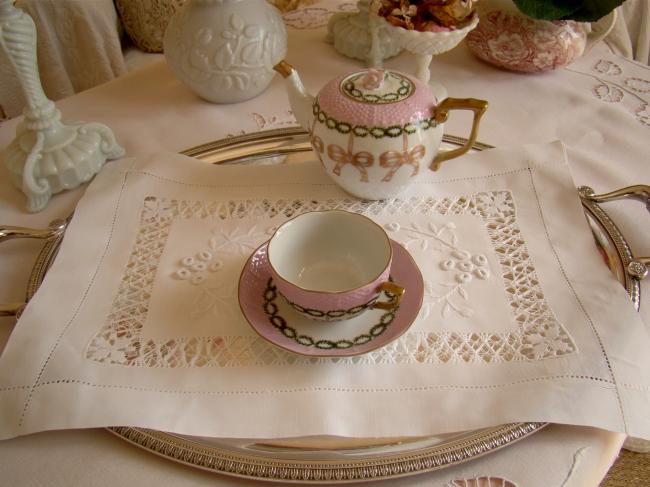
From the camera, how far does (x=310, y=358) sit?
16.4 inches

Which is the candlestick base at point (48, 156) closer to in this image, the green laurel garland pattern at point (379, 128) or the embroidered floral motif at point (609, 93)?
the green laurel garland pattern at point (379, 128)

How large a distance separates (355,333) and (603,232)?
0.28m

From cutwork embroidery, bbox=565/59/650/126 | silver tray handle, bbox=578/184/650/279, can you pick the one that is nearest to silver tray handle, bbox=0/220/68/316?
silver tray handle, bbox=578/184/650/279

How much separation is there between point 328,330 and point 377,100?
218 millimetres

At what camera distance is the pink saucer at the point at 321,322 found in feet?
1.34

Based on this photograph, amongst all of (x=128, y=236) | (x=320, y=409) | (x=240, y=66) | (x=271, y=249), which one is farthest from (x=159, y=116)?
(x=320, y=409)

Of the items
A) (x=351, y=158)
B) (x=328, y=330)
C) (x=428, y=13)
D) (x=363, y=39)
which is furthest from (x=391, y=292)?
(x=363, y=39)

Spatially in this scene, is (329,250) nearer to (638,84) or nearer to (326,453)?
(326,453)

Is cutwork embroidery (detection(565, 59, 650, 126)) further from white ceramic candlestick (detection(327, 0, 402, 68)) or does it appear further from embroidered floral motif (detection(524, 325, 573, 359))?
embroidered floral motif (detection(524, 325, 573, 359))

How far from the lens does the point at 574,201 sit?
1.76ft

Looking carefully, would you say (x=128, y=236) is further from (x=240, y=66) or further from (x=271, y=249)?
(x=240, y=66)

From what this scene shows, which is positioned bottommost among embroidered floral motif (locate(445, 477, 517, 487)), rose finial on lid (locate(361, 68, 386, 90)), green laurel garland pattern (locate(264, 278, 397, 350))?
embroidered floral motif (locate(445, 477, 517, 487))

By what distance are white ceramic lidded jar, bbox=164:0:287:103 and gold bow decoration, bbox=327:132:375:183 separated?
26 centimetres

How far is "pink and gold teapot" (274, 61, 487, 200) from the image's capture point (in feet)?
1.62
